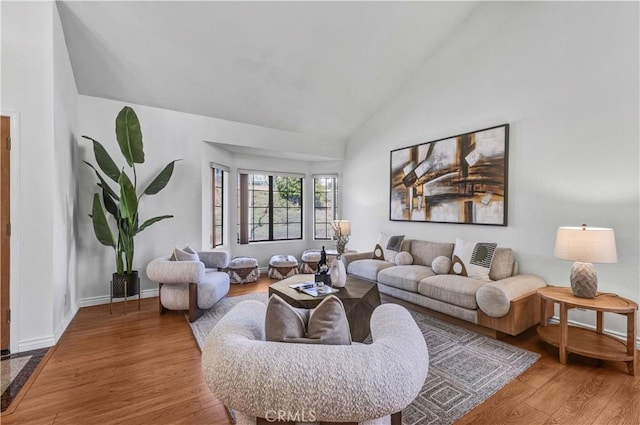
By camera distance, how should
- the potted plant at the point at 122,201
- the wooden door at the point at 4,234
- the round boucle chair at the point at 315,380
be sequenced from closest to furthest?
1. the round boucle chair at the point at 315,380
2. the wooden door at the point at 4,234
3. the potted plant at the point at 122,201

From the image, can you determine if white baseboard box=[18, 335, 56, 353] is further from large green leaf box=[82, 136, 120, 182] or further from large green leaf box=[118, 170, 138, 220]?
large green leaf box=[82, 136, 120, 182]

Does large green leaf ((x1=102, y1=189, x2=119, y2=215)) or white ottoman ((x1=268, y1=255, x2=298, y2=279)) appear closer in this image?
large green leaf ((x1=102, y1=189, x2=119, y2=215))

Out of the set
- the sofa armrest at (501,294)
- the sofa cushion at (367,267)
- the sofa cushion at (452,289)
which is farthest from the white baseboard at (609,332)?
the sofa cushion at (367,267)

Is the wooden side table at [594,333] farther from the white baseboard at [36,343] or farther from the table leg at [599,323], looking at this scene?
the white baseboard at [36,343]

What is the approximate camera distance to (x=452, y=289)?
10.2 feet

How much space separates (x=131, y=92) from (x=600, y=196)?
18.2 feet

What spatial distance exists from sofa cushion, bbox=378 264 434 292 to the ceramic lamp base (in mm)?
1412

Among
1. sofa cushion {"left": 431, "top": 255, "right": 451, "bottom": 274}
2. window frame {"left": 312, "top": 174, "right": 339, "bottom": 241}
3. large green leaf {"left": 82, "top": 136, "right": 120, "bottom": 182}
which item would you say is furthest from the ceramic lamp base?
large green leaf {"left": 82, "top": 136, "right": 120, "bottom": 182}

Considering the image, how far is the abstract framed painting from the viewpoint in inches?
141

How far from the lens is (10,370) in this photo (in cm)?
225

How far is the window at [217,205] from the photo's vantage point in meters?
5.03

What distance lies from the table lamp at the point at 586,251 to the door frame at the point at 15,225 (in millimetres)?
4816

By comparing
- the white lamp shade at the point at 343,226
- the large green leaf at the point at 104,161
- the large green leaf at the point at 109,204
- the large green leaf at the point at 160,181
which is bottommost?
the white lamp shade at the point at 343,226

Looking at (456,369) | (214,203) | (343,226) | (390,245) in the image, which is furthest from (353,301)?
(214,203)
